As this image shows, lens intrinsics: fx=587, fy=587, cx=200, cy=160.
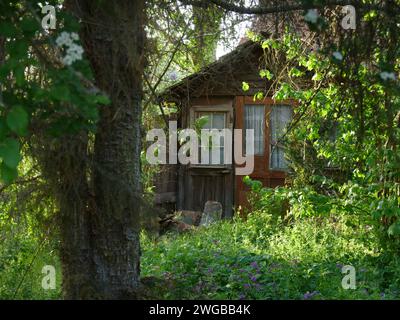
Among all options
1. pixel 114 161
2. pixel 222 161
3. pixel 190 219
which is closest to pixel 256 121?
pixel 222 161

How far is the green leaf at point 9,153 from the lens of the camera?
8.48ft

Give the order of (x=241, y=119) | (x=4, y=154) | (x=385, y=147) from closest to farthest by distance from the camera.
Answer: (x=4, y=154) → (x=385, y=147) → (x=241, y=119)

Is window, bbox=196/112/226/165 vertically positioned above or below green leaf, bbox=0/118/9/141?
above

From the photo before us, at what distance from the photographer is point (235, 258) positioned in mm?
6898

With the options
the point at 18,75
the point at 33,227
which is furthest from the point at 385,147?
the point at 18,75

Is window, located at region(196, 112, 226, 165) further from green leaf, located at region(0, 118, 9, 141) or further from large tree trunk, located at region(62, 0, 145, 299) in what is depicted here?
green leaf, located at region(0, 118, 9, 141)

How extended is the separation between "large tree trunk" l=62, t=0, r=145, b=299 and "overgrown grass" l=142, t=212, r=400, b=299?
60cm

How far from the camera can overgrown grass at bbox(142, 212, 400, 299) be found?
5.44m

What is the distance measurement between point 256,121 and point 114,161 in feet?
A: 32.4

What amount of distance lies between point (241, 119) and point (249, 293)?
8.74 meters

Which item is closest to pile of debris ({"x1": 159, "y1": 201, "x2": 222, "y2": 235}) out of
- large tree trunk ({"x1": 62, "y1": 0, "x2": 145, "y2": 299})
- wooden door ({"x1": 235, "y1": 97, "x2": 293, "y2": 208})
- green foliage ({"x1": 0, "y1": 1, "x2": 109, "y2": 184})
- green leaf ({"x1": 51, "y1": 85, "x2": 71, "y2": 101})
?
wooden door ({"x1": 235, "y1": 97, "x2": 293, "y2": 208})

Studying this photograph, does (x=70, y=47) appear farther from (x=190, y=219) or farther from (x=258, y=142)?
(x=258, y=142)

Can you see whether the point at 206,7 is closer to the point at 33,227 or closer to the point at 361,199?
the point at 33,227
